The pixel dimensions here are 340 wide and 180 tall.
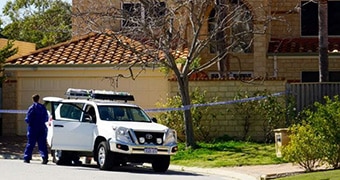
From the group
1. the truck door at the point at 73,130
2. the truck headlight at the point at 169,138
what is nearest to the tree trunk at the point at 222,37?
the truck headlight at the point at 169,138

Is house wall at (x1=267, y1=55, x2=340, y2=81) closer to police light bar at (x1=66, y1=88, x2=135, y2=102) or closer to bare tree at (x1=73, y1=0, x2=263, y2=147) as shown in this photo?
bare tree at (x1=73, y1=0, x2=263, y2=147)

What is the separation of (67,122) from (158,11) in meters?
5.99

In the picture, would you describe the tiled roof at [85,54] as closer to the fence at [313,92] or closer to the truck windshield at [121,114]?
the fence at [313,92]

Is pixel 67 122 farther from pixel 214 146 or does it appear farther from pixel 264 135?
pixel 264 135

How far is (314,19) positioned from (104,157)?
668 inches

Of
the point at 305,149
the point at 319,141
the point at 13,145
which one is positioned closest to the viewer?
the point at 305,149

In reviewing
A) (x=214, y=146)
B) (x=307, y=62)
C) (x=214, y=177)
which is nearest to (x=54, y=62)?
(x=214, y=146)

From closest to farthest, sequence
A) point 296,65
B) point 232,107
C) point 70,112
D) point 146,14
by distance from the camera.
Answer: point 70,112 → point 146,14 → point 232,107 → point 296,65

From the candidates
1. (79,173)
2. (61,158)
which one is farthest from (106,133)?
(61,158)

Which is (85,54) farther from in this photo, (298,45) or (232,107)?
(298,45)

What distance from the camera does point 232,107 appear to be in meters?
26.4

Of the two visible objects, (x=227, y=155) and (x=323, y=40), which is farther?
(x=323, y=40)

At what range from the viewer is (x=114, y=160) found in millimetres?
19422

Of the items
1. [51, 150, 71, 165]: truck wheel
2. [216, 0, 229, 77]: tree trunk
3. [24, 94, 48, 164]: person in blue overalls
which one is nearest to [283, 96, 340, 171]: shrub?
[51, 150, 71, 165]: truck wheel
